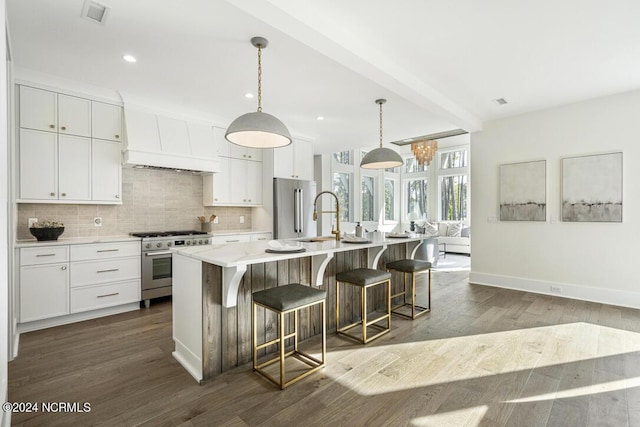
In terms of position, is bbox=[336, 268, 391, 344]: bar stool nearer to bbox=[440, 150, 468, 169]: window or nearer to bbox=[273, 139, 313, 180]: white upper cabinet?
bbox=[273, 139, 313, 180]: white upper cabinet

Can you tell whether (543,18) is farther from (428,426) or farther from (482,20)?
(428,426)

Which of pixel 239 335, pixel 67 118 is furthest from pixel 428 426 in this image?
pixel 67 118

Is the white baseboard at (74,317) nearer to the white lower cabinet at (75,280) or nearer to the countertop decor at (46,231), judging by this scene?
the white lower cabinet at (75,280)

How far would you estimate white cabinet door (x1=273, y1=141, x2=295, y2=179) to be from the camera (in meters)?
5.10

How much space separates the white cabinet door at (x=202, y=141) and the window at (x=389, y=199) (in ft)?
21.5

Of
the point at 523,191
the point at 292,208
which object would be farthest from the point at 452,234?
the point at 292,208

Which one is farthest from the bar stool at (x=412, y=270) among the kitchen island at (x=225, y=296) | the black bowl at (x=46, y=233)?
the black bowl at (x=46, y=233)

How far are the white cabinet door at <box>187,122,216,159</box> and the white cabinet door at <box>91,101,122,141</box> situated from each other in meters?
0.86

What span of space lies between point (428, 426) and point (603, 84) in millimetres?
4138

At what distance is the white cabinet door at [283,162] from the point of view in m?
5.10

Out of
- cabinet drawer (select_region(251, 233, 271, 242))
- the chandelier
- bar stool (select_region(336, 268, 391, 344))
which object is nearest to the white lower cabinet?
cabinet drawer (select_region(251, 233, 271, 242))

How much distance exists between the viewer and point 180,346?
247 centimetres

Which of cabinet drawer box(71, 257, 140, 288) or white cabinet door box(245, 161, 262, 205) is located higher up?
white cabinet door box(245, 161, 262, 205)

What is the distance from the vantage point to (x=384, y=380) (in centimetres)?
217
